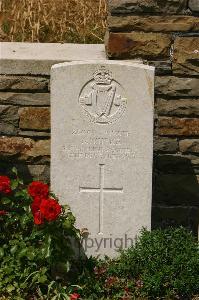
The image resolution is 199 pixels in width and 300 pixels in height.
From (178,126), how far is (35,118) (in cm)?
108

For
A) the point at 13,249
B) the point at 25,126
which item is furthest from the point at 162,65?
the point at 13,249

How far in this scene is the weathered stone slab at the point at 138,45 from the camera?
5230 millimetres

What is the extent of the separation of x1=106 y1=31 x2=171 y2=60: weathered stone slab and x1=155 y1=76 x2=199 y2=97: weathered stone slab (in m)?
0.18

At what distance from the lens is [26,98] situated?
5387 mm

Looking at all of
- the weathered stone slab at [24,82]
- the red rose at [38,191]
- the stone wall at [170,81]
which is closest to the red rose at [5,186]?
the red rose at [38,191]

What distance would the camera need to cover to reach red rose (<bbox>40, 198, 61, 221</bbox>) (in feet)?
14.5

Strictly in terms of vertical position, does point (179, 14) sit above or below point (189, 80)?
above

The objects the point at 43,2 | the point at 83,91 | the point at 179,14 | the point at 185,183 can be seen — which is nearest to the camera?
the point at 83,91

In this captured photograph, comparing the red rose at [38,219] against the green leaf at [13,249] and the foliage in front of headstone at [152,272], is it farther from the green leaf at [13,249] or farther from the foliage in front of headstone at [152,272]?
the foliage in front of headstone at [152,272]

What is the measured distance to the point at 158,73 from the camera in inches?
209

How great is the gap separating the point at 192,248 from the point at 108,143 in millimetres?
905

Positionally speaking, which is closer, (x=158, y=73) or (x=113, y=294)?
(x=113, y=294)

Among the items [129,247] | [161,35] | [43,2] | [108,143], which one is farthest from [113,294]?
[43,2]

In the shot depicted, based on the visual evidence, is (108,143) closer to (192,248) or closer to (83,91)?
(83,91)
